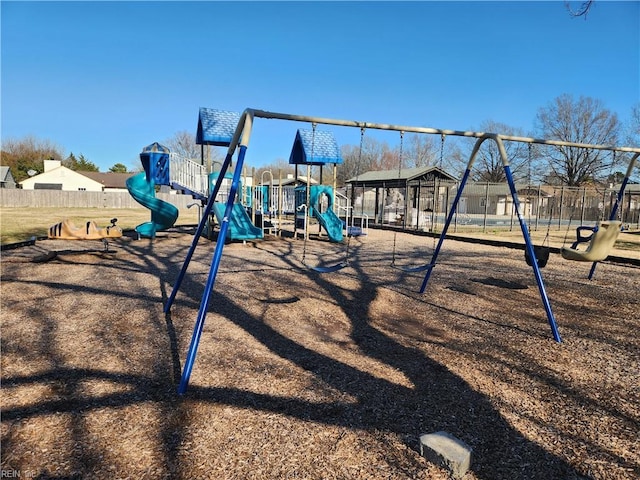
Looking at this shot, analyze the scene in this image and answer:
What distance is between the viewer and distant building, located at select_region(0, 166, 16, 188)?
58.7m

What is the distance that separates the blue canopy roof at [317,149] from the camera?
14375 millimetres

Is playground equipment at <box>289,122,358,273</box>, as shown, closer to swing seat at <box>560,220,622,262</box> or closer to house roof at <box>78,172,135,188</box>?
swing seat at <box>560,220,622,262</box>

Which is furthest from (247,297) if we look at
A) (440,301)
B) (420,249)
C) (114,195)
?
(114,195)

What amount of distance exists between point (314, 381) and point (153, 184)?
1205 cm

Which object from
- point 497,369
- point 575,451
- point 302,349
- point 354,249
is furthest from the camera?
point 354,249

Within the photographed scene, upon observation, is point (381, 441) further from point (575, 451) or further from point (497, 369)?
point (497, 369)

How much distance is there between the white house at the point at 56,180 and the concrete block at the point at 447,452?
2721 inches

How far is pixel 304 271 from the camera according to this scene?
8.37m

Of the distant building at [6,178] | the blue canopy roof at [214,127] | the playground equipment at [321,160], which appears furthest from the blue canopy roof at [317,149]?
the distant building at [6,178]

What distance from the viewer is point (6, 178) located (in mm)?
60656

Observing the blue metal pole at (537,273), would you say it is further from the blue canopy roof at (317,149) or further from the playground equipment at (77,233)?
the playground equipment at (77,233)

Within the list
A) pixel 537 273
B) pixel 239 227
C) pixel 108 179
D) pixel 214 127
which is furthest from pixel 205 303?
pixel 108 179

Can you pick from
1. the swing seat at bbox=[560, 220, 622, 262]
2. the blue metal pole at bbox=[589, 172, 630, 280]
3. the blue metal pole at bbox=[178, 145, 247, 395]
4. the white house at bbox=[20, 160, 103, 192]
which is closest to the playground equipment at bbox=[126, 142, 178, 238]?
the blue metal pole at bbox=[178, 145, 247, 395]

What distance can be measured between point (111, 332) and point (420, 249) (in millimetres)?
9980
